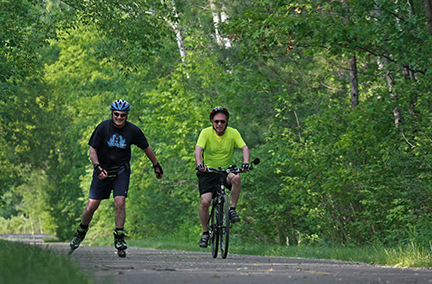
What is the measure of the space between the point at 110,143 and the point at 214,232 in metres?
2.29

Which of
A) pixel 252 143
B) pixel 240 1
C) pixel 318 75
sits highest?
pixel 240 1

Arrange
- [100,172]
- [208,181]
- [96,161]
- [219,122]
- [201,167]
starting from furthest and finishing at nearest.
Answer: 1. [208,181]
2. [219,122]
3. [201,167]
4. [96,161]
5. [100,172]

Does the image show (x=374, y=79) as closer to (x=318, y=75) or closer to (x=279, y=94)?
(x=279, y=94)

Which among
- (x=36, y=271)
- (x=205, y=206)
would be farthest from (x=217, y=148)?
(x=36, y=271)

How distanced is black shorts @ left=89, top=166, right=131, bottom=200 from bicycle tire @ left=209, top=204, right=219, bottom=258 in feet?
5.53

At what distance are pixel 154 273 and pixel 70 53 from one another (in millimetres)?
26706

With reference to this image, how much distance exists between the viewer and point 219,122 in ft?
32.4

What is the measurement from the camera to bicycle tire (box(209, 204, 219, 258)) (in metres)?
9.93

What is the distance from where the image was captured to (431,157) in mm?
12250

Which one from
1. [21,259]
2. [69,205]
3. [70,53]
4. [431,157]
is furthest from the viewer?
[69,205]

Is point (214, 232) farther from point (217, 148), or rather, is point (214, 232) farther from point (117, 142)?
point (117, 142)

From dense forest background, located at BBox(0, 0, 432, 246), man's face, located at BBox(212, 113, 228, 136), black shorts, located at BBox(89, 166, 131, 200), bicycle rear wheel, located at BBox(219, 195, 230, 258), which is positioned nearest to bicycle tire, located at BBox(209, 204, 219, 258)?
bicycle rear wheel, located at BBox(219, 195, 230, 258)

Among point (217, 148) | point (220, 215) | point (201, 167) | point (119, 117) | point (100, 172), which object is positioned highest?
point (119, 117)

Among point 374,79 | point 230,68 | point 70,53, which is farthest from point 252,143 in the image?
point 70,53
